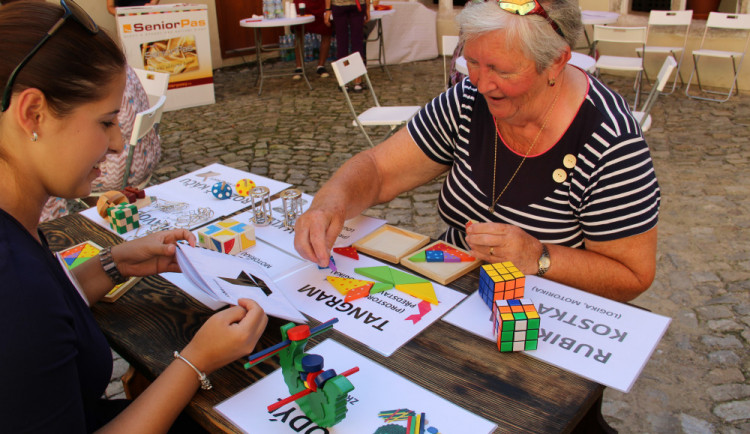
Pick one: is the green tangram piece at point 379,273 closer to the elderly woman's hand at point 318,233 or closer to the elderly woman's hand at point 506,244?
the elderly woman's hand at point 318,233

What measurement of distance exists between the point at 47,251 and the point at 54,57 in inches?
18.0

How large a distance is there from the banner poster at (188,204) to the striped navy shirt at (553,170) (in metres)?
0.78

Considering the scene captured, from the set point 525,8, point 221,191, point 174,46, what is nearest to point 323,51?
point 174,46

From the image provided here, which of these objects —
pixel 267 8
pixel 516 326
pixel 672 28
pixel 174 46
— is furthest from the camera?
pixel 672 28

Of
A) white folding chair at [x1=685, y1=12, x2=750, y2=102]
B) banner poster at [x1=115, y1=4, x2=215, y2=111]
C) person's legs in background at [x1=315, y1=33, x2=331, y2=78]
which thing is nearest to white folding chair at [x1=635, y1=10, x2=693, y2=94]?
white folding chair at [x1=685, y1=12, x2=750, y2=102]

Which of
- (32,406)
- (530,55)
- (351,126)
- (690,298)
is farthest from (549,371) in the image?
(351,126)

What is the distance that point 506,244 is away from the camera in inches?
64.4

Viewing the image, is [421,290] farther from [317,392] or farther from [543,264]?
[317,392]

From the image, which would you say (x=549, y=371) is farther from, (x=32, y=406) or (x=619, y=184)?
(x=32, y=406)

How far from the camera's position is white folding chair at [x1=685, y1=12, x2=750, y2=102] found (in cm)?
730

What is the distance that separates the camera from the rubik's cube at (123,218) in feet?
6.56

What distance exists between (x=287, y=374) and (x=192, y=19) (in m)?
7.33

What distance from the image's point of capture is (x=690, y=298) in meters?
3.27

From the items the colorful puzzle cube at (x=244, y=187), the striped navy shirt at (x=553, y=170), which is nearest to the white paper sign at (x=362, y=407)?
the striped navy shirt at (x=553, y=170)
